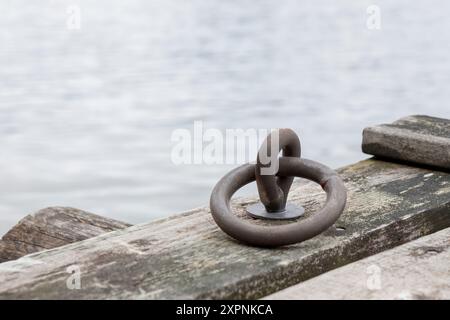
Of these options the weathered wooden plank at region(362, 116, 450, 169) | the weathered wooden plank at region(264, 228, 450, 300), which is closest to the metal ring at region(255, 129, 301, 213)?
the weathered wooden plank at region(264, 228, 450, 300)

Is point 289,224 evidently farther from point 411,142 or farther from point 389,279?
point 411,142

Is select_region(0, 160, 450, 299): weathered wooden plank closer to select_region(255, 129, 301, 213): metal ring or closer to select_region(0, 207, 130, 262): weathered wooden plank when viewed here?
select_region(255, 129, 301, 213): metal ring

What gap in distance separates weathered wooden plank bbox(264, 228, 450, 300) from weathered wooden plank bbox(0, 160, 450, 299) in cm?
9

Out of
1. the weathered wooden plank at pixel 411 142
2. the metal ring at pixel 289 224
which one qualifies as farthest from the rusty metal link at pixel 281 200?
the weathered wooden plank at pixel 411 142

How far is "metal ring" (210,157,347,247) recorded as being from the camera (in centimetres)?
173

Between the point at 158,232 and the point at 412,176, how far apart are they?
0.82 meters

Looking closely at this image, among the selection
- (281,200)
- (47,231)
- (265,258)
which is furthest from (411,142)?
(47,231)

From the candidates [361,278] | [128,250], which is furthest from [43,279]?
[361,278]

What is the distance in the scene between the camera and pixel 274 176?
1.90 meters

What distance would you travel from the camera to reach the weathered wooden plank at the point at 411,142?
2350 mm

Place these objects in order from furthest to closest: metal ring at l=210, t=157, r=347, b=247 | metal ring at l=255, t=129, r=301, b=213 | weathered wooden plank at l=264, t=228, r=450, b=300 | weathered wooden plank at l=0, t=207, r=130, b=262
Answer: weathered wooden plank at l=0, t=207, r=130, b=262 < metal ring at l=255, t=129, r=301, b=213 < metal ring at l=210, t=157, r=347, b=247 < weathered wooden plank at l=264, t=228, r=450, b=300

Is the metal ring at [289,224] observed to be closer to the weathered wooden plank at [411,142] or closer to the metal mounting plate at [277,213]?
the metal mounting plate at [277,213]

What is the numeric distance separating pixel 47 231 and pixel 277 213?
2.33 ft
